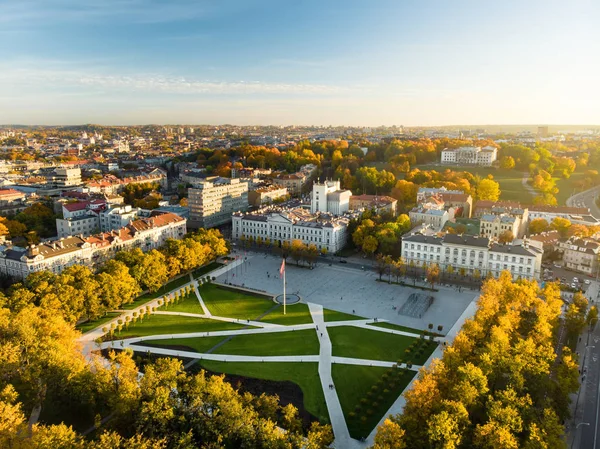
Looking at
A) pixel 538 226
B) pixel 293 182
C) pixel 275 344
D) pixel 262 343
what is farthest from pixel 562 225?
pixel 293 182

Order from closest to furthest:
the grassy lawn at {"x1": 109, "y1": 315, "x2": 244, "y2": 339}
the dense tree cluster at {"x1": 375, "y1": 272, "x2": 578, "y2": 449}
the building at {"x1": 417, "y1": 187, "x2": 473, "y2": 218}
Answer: the dense tree cluster at {"x1": 375, "y1": 272, "x2": 578, "y2": 449}, the grassy lawn at {"x1": 109, "y1": 315, "x2": 244, "y2": 339}, the building at {"x1": 417, "y1": 187, "x2": 473, "y2": 218}

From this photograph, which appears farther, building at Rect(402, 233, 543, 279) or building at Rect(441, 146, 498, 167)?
building at Rect(441, 146, 498, 167)

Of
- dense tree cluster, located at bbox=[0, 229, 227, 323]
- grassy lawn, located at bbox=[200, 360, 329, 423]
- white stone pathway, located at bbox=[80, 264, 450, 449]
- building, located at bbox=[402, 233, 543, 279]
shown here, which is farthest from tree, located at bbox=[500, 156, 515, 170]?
grassy lawn, located at bbox=[200, 360, 329, 423]

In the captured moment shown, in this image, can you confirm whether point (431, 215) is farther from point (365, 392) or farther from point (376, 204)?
point (365, 392)

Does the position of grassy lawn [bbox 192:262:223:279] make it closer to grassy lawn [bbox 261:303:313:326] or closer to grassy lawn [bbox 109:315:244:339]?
grassy lawn [bbox 109:315:244:339]

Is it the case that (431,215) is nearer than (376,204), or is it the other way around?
(431,215)

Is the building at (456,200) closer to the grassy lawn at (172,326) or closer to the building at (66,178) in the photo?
the grassy lawn at (172,326)
